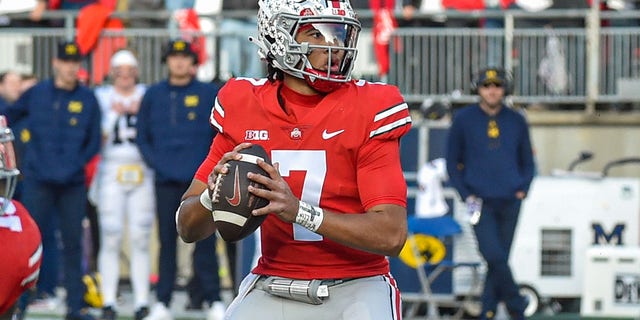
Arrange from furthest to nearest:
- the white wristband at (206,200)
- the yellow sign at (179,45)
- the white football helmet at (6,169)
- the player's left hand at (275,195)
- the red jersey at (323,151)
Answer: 1. the yellow sign at (179,45)
2. the white football helmet at (6,169)
3. the red jersey at (323,151)
4. the white wristband at (206,200)
5. the player's left hand at (275,195)

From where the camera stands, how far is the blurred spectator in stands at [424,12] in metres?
13.9

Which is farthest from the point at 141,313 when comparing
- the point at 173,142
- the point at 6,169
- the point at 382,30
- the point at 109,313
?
the point at 6,169

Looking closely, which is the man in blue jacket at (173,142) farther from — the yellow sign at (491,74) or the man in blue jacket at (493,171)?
the yellow sign at (491,74)

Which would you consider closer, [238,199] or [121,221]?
[238,199]

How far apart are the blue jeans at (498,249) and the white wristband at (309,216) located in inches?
230

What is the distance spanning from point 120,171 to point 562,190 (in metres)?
3.72

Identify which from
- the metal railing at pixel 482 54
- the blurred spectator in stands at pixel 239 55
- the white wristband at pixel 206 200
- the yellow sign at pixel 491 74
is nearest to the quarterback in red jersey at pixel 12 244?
the white wristband at pixel 206 200

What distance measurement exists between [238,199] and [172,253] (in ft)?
19.8

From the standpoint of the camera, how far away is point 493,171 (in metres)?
10.4

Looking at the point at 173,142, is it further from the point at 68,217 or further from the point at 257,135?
the point at 257,135

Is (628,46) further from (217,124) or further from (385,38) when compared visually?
(217,124)

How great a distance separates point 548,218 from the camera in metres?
11.9

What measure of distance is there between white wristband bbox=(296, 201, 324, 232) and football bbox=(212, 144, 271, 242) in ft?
0.38

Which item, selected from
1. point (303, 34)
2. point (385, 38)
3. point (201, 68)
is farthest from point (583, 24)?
point (303, 34)
